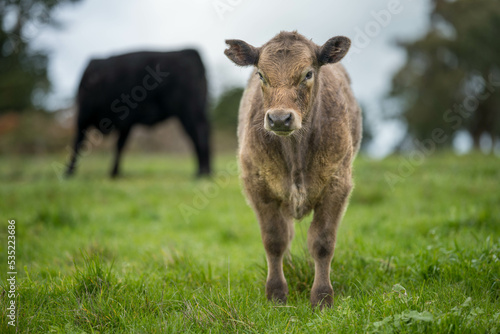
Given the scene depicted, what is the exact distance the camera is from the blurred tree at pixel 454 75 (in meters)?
20.7

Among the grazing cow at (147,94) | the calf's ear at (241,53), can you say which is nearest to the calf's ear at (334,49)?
the calf's ear at (241,53)

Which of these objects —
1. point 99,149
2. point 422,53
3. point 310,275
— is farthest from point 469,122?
point 310,275

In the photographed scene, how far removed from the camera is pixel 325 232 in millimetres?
3686

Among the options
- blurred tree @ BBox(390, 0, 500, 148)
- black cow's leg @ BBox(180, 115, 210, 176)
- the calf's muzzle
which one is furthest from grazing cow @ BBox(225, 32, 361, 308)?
blurred tree @ BBox(390, 0, 500, 148)

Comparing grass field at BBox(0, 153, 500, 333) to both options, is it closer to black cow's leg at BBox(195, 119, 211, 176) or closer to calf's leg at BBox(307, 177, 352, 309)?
calf's leg at BBox(307, 177, 352, 309)

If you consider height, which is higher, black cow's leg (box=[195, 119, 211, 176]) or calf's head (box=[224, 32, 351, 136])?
calf's head (box=[224, 32, 351, 136])

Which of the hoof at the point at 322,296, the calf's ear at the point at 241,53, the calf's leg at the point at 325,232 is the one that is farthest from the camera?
the calf's ear at the point at 241,53

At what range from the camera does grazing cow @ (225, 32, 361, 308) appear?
358cm

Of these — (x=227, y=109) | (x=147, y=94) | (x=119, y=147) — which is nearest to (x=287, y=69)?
(x=147, y=94)

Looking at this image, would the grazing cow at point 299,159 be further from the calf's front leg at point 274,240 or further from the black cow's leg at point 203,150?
the black cow's leg at point 203,150

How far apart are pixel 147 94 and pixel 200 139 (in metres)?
1.73

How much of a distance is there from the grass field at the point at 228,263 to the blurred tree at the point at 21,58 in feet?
15.0

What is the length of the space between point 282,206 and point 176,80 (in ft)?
27.1

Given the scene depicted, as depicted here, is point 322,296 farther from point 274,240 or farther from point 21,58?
point 21,58
